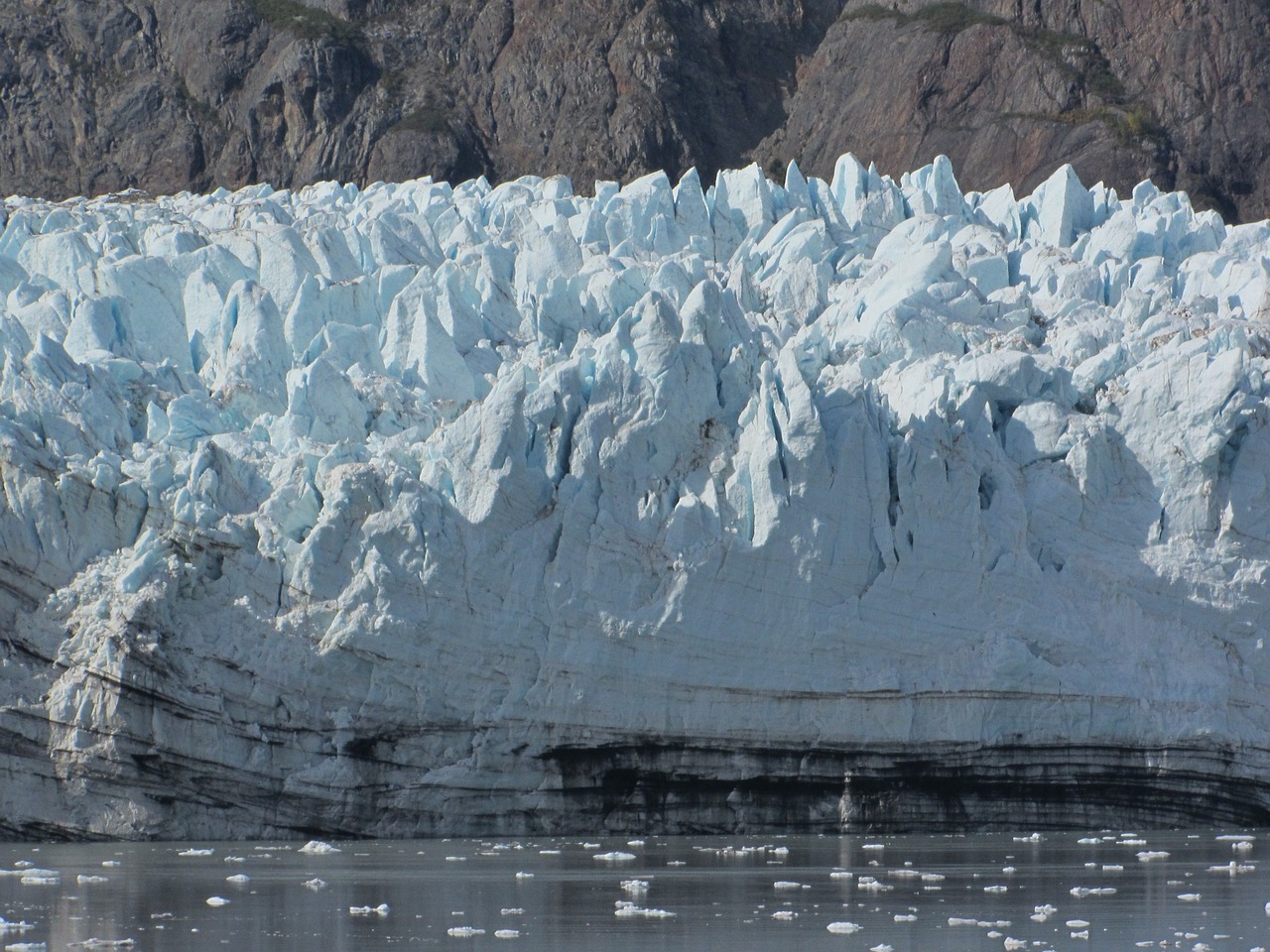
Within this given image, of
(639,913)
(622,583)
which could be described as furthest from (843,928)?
(622,583)

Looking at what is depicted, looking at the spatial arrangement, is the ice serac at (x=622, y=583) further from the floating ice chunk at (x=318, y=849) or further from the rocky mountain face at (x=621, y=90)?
the rocky mountain face at (x=621, y=90)

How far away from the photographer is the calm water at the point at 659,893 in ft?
39.5

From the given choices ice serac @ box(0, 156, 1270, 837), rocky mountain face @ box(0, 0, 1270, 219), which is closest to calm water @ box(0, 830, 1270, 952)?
ice serac @ box(0, 156, 1270, 837)

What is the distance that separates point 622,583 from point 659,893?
4.21 metres

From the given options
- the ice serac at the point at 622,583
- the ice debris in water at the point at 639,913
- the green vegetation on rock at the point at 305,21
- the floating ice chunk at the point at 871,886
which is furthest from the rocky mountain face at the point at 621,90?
the ice debris in water at the point at 639,913

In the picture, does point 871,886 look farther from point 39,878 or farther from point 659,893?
point 39,878

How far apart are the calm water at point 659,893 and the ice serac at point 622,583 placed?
0.61 metres

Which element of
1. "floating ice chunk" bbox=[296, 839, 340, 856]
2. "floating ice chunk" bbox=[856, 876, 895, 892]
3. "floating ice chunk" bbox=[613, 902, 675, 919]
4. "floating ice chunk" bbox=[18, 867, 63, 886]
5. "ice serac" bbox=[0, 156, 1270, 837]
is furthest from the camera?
"ice serac" bbox=[0, 156, 1270, 837]

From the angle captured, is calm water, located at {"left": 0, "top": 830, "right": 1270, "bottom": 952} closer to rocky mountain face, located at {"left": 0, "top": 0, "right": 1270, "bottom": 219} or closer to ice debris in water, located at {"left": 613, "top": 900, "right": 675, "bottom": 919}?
ice debris in water, located at {"left": 613, "top": 900, "right": 675, "bottom": 919}

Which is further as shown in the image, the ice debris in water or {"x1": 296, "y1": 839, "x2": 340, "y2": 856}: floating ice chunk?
{"x1": 296, "y1": 839, "x2": 340, "y2": 856}: floating ice chunk

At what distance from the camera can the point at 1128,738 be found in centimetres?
1777

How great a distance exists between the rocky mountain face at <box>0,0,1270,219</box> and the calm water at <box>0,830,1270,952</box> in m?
17.7

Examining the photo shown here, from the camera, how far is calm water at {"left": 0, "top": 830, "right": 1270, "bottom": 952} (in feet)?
39.5

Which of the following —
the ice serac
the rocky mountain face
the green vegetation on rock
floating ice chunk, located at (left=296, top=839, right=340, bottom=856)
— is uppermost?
the green vegetation on rock
